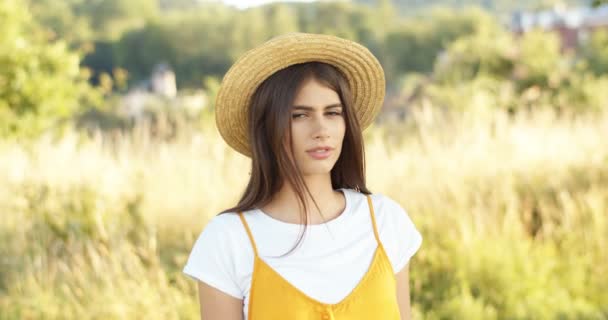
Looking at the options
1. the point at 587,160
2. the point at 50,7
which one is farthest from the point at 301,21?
the point at 587,160

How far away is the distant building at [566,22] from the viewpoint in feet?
167

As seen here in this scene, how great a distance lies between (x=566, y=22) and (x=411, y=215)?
172 feet

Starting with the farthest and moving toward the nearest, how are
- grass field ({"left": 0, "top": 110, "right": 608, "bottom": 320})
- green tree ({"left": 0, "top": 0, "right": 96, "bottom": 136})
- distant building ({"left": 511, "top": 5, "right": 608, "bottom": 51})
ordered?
distant building ({"left": 511, "top": 5, "right": 608, "bottom": 51}) < green tree ({"left": 0, "top": 0, "right": 96, "bottom": 136}) < grass field ({"left": 0, "top": 110, "right": 608, "bottom": 320})

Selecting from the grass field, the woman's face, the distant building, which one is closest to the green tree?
the grass field

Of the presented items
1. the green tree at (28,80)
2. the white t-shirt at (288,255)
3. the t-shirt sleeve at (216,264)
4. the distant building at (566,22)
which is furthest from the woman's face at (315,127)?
the distant building at (566,22)

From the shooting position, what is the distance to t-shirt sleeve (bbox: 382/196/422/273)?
1.97 meters

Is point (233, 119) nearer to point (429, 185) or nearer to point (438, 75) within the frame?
point (429, 185)

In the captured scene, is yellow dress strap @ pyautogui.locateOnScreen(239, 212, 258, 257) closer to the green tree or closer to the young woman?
the young woman

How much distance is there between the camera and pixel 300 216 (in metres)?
1.92

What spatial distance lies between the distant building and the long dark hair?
49.5 m

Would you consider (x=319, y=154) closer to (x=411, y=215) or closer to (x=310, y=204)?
(x=310, y=204)

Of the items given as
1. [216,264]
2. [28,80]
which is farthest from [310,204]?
[28,80]

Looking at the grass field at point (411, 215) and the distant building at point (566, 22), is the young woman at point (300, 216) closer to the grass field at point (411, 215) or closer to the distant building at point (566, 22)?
the grass field at point (411, 215)

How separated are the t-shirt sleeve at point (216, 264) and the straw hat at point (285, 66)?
36 centimetres
